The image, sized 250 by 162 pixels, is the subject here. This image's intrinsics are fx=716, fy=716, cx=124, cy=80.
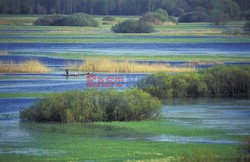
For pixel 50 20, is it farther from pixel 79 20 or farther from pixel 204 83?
pixel 204 83

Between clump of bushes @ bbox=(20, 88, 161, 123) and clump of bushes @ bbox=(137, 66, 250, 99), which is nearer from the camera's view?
clump of bushes @ bbox=(20, 88, 161, 123)

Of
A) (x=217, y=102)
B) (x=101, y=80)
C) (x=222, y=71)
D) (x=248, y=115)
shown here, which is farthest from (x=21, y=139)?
(x=101, y=80)

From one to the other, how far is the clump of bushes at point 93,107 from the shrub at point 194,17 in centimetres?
13878

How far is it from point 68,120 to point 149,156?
313 inches

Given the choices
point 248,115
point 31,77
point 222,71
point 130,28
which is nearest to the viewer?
point 248,115

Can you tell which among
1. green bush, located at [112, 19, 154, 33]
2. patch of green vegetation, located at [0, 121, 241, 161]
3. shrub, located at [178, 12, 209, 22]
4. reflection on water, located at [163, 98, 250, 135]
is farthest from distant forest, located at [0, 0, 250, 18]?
patch of green vegetation, located at [0, 121, 241, 161]

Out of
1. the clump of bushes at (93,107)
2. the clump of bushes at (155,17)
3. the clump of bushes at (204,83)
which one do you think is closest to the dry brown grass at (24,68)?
the clump of bushes at (204,83)

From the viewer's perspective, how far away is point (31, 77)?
1905 inches

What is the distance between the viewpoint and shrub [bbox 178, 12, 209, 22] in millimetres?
165875

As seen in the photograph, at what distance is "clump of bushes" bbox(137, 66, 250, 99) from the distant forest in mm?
133639

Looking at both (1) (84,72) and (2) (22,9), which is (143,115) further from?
(2) (22,9)

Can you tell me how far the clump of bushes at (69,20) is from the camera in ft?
483

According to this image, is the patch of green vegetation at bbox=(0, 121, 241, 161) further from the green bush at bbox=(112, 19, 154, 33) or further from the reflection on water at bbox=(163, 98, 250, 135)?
the green bush at bbox=(112, 19, 154, 33)

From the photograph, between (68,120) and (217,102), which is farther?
(217,102)
